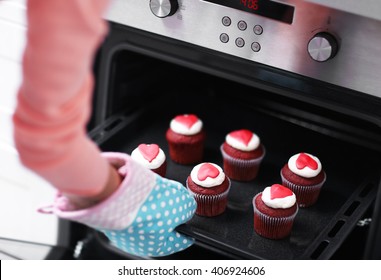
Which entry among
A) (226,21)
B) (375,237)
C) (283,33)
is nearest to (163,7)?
(226,21)

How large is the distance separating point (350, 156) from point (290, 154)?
122mm

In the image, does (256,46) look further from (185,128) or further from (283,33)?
(185,128)

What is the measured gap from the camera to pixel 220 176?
1271 millimetres

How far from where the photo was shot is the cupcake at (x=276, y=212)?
1.21m

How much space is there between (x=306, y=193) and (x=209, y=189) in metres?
0.19

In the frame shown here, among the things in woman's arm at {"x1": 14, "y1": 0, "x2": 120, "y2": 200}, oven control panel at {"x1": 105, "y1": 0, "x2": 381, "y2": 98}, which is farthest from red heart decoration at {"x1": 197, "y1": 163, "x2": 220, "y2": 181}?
woman's arm at {"x1": 14, "y1": 0, "x2": 120, "y2": 200}

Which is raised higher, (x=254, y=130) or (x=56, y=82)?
(x=56, y=82)

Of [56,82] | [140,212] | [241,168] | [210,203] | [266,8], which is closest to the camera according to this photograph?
[56,82]

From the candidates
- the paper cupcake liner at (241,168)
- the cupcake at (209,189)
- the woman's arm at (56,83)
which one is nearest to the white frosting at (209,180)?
the cupcake at (209,189)

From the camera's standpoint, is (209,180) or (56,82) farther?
(209,180)

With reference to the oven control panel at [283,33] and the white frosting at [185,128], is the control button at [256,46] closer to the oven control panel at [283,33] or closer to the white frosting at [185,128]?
the oven control panel at [283,33]

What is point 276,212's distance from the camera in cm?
121

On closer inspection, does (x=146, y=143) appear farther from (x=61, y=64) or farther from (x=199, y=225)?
(x=61, y=64)
